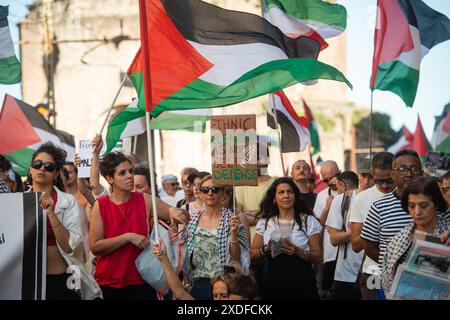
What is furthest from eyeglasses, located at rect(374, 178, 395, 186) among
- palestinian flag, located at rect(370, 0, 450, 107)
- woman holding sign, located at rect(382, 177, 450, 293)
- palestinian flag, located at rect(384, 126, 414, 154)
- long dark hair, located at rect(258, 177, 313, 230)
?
palestinian flag, located at rect(384, 126, 414, 154)

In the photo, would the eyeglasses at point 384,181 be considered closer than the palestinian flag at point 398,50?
Yes

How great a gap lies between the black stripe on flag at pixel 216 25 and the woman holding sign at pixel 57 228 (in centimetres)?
155

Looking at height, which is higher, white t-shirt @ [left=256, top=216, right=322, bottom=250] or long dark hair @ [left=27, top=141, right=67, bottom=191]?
long dark hair @ [left=27, top=141, right=67, bottom=191]

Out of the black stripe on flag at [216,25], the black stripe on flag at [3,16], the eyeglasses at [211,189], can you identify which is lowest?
the eyeglasses at [211,189]

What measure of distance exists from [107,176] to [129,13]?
20740mm

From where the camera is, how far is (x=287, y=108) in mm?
11219

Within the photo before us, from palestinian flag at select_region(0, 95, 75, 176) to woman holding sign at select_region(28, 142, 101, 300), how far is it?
609cm

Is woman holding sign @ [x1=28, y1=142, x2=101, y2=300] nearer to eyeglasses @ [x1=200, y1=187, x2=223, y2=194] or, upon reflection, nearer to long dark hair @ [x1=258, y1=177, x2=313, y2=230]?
eyeglasses @ [x1=200, y1=187, x2=223, y2=194]

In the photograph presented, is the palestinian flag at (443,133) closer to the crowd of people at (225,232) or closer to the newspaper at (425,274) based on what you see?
the crowd of people at (225,232)

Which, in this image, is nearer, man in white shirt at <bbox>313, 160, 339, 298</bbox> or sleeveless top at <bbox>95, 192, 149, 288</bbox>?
sleeveless top at <bbox>95, 192, 149, 288</bbox>

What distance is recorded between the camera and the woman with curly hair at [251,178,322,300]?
23.2 ft

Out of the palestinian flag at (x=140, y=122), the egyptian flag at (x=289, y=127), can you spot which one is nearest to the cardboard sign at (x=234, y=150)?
the palestinian flag at (x=140, y=122)

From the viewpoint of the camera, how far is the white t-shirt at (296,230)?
7.29 m
